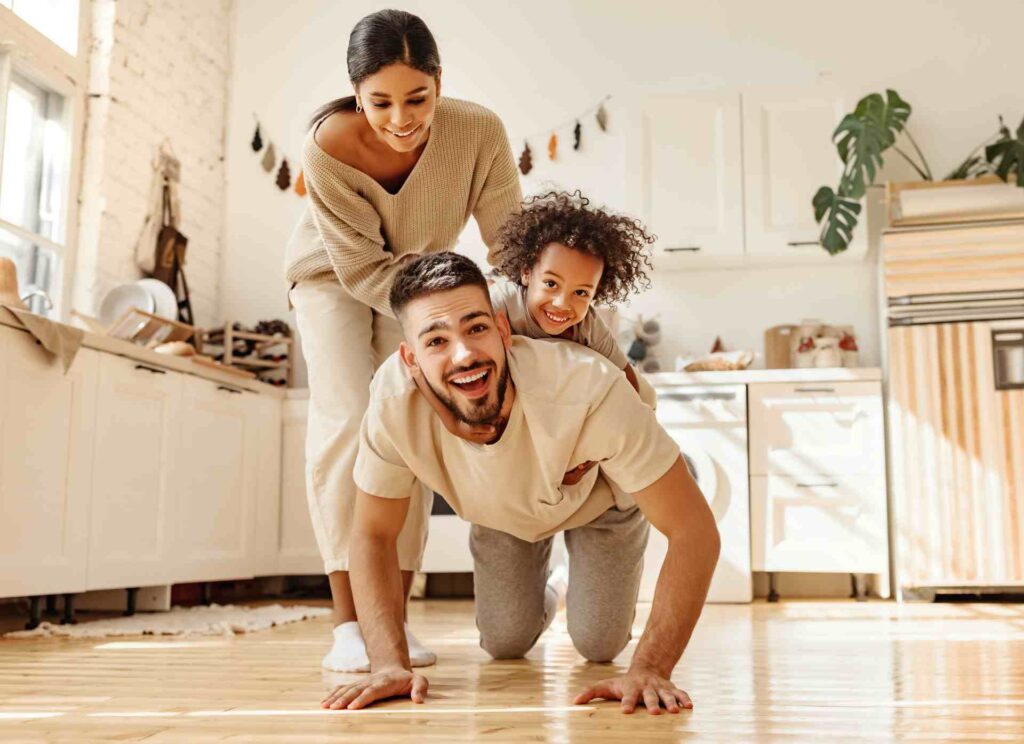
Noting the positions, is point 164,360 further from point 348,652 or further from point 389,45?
point 389,45

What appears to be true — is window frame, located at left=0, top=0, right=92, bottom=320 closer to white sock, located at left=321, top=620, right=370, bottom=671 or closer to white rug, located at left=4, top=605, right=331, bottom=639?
white rug, located at left=4, top=605, right=331, bottom=639

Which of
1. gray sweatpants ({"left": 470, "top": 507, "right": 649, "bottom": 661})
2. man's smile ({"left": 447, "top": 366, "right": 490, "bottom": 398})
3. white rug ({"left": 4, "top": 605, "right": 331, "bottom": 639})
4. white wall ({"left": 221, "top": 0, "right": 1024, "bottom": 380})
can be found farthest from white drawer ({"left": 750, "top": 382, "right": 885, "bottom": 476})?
man's smile ({"left": 447, "top": 366, "right": 490, "bottom": 398})

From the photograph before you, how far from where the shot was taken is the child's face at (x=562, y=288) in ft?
6.55

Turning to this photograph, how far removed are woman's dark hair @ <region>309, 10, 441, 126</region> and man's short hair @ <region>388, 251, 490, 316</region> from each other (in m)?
0.36

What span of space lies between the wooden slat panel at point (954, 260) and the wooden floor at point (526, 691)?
1.82 m

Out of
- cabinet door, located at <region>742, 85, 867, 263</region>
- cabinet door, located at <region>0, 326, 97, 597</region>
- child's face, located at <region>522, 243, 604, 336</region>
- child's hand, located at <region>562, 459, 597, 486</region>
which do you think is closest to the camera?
child's hand, located at <region>562, 459, 597, 486</region>

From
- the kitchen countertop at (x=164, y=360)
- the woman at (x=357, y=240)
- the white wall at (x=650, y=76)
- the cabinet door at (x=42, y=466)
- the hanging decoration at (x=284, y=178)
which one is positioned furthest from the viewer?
the hanging decoration at (x=284, y=178)

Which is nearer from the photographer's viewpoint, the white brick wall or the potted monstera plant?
the white brick wall

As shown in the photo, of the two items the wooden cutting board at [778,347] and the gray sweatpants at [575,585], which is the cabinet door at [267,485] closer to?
the wooden cutting board at [778,347]

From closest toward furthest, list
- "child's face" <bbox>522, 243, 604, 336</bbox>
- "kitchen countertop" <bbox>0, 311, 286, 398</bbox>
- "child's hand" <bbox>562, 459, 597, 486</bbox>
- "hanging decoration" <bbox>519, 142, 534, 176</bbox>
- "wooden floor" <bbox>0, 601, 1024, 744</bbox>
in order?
"wooden floor" <bbox>0, 601, 1024, 744</bbox>
"child's hand" <bbox>562, 459, 597, 486</bbox>
"child's face" <bbox>522, 243, 604, 336</bbox>
"kitchen countertop" <bbox>0, 311, 286, 398</bbox>
"hanging decoration" <bbox>519, 142, 534, 176</bbox>

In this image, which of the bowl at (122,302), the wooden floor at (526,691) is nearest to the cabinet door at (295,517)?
the bowl at (122,302)

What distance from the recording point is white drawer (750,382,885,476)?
4504 mm

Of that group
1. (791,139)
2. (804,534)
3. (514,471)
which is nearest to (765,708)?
(514,471)

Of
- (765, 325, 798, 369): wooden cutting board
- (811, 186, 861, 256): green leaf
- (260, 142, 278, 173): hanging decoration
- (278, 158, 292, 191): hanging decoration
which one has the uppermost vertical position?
(260, 142, 278, 173): hanging decoration
